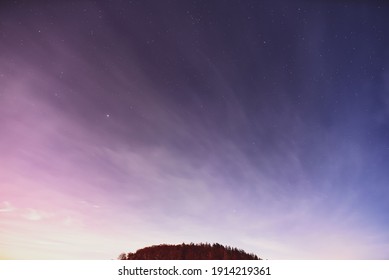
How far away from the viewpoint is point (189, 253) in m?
5.85

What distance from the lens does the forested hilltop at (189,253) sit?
226 inches

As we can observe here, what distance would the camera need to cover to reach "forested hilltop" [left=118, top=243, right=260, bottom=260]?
574 centimetres

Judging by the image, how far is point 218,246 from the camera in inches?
243
